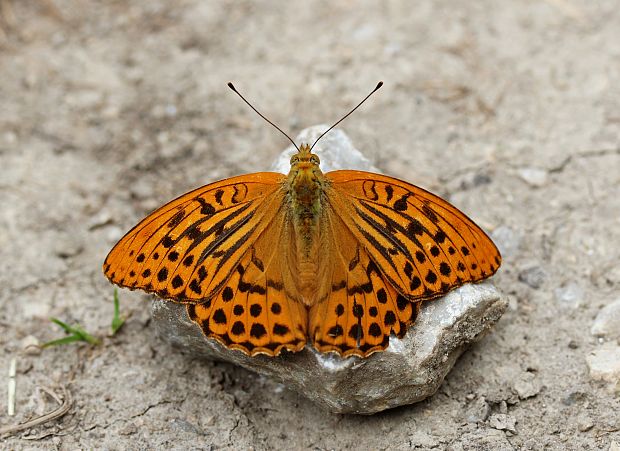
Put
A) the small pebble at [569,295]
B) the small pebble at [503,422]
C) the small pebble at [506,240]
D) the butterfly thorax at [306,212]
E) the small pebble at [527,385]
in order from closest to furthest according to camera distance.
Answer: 1. the butterfly thorax at [306,212]
2. the small pebble at [503,422]
3. the small pebble at [527,385]
4. the small pebble at [569,295]
5. the small pebble at [506,240]

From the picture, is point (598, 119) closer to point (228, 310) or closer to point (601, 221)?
point (601, 221)

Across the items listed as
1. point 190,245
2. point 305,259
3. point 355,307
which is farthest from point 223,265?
point 355,307

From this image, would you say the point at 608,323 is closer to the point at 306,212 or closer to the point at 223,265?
the point at 306,212

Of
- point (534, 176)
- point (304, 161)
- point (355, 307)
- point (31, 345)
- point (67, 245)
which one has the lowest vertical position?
point (355, 307)

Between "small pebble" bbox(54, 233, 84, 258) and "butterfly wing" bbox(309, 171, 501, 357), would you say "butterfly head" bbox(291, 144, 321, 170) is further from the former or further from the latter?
"small pebble" bbox(54, 233, 84, 258)

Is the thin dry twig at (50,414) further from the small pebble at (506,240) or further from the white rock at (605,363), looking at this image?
the white rock at (605,363)

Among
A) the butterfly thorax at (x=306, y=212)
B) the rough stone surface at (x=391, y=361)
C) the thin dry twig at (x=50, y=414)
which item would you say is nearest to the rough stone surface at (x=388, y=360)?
the rough stone surface at (x=391, y=361)

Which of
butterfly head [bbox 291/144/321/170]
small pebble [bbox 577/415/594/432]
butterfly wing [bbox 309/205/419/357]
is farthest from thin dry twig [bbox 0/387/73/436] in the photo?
small pebble [bbox 577/415/594/432]
